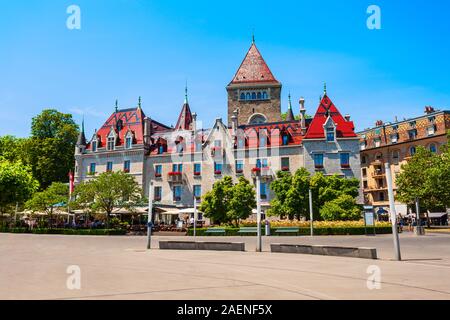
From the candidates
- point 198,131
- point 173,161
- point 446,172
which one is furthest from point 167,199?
point 446,172

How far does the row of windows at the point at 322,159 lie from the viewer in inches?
1915

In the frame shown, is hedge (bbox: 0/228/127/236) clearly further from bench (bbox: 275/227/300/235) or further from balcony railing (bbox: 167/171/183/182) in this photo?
balcony railing (bbox: 167/171/183/182)

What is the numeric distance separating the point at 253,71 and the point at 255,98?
5797 millimetres

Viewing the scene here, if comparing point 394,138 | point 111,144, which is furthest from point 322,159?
point 111,144

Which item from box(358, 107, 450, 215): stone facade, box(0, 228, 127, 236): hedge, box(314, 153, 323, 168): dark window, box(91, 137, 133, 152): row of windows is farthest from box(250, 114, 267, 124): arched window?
box(0, 228, 127, 236): hedge

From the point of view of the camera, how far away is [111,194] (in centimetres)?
4166

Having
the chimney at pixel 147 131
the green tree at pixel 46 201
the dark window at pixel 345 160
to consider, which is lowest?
the green tree at pixel 46 201

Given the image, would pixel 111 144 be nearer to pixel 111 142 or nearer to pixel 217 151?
pixel 111 142

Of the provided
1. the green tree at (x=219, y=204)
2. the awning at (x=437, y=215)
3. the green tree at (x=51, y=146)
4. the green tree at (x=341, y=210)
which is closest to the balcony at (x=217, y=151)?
the green tree at (x=219, y=204)

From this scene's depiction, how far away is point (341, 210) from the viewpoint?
3834 cm

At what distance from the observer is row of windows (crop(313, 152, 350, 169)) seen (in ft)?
160

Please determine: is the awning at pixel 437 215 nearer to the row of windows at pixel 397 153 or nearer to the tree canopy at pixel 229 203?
the row of windows at pixel 397 153

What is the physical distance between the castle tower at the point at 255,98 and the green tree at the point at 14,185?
31.8 meters
